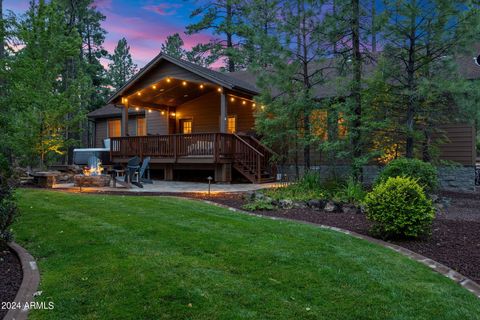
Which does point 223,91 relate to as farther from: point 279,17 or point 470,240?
point 470,240

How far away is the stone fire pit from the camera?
10430 mm

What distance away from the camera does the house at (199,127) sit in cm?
1162

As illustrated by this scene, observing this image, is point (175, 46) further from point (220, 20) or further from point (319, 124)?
point (319, 124)

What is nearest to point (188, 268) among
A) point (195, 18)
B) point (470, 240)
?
point (470, 240)

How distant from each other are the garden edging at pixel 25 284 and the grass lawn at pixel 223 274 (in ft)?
0.27

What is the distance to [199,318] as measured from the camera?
2459 mm

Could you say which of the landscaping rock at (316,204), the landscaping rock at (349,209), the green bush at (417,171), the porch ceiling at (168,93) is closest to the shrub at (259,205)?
the landscaping rock at (316,204)

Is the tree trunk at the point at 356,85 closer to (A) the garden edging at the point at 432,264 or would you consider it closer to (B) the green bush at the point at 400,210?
(B) the green bush at the point at 400,210

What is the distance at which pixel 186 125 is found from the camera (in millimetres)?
17516

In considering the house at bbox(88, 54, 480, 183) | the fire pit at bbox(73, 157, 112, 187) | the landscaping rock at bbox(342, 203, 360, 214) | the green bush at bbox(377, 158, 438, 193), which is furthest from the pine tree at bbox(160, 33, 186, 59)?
the landscaping rock at bbox(342, 203, 360, 214)

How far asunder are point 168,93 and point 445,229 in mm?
12345

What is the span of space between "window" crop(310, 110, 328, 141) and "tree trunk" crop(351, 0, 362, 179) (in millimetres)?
1013

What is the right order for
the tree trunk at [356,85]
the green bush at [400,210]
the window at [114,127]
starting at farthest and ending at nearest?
the window at [114,127] < the tree trunk at [356,85] < the green bush at [400,210]

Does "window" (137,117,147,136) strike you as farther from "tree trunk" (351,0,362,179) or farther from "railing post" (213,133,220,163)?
"tree trunk" (351,0,362,179)
